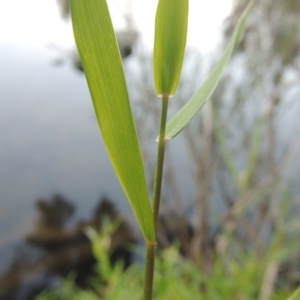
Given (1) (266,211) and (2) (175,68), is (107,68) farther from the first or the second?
(1) (266,211)

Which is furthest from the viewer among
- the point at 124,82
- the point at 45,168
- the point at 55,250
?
the point at 45,168

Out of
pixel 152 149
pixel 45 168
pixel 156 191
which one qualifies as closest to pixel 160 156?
pixel 156 191

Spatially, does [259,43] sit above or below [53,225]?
above

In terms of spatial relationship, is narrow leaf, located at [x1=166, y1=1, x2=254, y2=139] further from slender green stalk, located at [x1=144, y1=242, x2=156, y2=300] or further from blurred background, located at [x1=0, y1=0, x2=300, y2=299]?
blurred background, located at [x1=0, y1=0, x2=300, y2=299]

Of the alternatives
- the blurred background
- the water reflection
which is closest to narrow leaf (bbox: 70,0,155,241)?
the blurred background

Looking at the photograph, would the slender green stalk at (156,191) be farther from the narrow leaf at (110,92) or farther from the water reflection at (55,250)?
the water reflection at (55,250)

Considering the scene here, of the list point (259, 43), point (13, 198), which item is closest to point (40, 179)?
point (13, 198)

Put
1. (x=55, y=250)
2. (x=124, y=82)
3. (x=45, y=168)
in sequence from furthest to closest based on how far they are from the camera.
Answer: (x=45, y=168) → (x=55, y=250) → (x=124, y=82)

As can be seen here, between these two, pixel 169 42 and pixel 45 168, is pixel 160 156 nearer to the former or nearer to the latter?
pixel 169 42
